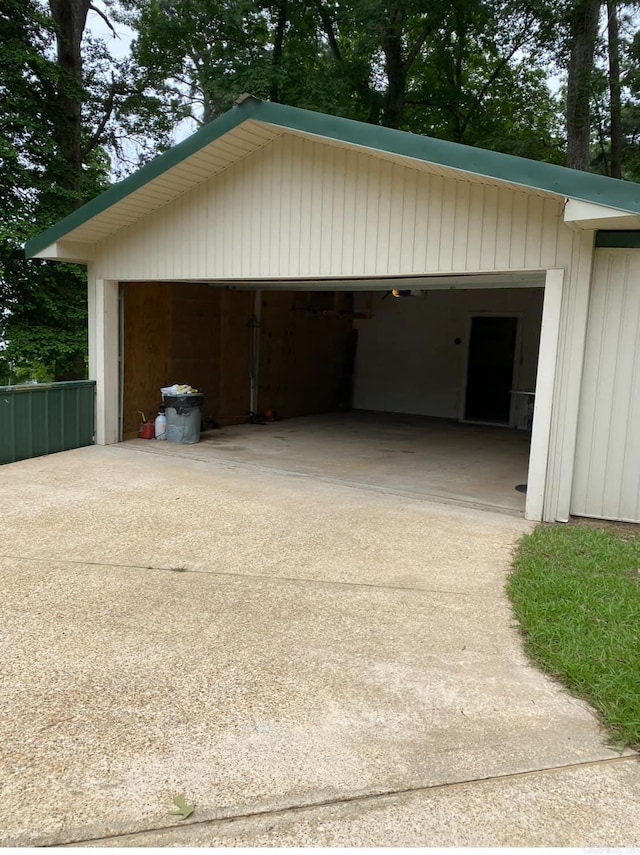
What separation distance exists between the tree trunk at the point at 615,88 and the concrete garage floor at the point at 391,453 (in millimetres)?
7243

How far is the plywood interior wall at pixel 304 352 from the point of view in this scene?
36.9 ft

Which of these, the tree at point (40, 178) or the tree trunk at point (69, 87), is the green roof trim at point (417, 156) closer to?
the tree at point (40, 178)

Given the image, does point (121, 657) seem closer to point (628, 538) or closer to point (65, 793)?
point (65, 793)

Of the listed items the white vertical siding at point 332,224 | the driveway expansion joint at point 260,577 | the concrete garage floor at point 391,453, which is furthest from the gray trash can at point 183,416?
the driveway expansion joint at point 260,577

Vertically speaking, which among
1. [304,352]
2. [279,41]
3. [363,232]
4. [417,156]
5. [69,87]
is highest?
[279,41]

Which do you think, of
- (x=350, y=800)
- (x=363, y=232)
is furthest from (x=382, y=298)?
(x=350, y=800)

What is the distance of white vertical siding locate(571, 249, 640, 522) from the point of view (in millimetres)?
5125

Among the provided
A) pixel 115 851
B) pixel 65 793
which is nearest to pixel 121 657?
pixel 65 793

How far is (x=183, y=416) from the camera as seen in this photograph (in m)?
8.74

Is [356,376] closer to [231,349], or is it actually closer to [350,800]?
[231,349]

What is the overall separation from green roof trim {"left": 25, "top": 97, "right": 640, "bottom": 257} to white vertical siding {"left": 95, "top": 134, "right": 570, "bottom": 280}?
0.51 m

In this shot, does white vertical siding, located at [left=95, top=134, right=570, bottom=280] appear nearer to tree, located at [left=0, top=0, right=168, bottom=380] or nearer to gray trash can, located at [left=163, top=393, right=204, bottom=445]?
gray trash can, located at [left=163, top=393, right=204, bottom=445]

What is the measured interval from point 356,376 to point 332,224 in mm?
7366

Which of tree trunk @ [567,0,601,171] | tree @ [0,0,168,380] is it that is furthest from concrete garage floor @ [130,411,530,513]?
tree trunk @ [567,0,601,171]
